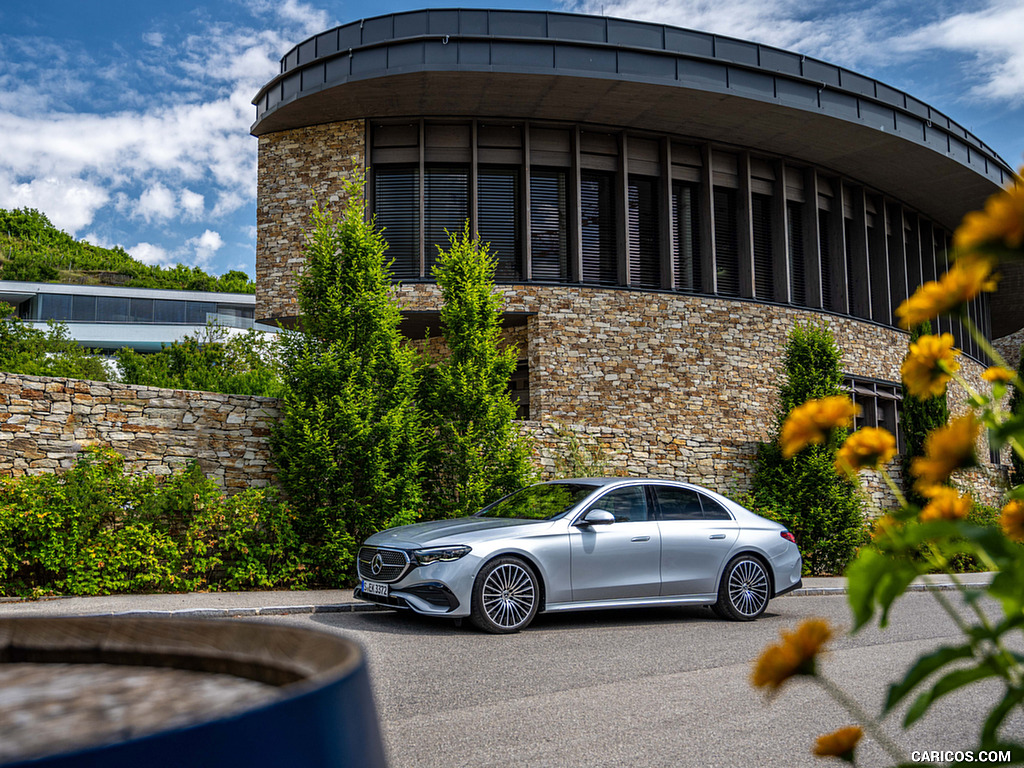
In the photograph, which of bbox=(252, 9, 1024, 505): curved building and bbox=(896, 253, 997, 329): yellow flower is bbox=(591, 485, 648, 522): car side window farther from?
bbox=(896, 253, 997, 329): yellow flower

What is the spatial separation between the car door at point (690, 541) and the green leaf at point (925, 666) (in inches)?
368

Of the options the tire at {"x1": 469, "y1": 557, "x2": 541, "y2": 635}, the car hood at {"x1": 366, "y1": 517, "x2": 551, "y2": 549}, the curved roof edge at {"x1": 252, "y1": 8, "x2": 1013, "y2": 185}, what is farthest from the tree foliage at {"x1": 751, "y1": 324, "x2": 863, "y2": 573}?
the tire at {"x1": 469, "y1": 557, "x2": 541, "y2": 635}

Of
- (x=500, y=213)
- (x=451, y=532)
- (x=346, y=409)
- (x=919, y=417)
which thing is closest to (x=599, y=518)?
(x=451, y=532)

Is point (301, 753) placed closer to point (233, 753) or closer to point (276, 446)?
point (233, 753)

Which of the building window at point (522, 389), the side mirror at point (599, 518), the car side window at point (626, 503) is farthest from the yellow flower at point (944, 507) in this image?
the building window at point (522, 389)

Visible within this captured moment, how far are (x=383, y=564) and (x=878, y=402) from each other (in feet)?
66.7

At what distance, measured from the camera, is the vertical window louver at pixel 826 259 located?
26.0 m

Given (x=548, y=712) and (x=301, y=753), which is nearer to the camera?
(x=301, y=753)

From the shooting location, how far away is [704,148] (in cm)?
2359

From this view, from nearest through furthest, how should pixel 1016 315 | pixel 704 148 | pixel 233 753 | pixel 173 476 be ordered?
pixel 233 753 < pixel 173 476 < pixel 704 148 < pixel 1016 315

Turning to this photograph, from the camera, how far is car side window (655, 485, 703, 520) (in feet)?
35.0

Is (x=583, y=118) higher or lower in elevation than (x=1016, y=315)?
higher

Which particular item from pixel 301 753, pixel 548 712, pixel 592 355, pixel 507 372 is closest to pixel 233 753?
pixel 301 753

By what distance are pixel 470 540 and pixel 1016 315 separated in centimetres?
3700
